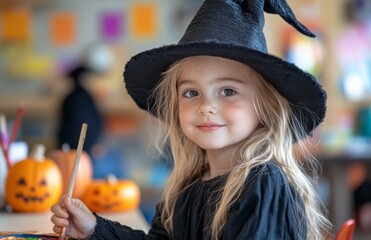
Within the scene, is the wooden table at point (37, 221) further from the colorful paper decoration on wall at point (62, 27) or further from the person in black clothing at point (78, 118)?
the colorful paper decoration on wall at point (62, 27)

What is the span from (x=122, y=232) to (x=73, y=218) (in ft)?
0.43

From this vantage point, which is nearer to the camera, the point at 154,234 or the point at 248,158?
the point at 248,158

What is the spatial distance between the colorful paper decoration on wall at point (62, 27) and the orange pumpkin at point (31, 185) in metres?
3.33

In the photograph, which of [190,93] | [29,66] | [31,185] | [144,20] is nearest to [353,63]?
[144,20]

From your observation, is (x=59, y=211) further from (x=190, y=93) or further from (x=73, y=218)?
(x=190, y=93)

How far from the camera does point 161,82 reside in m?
1.39

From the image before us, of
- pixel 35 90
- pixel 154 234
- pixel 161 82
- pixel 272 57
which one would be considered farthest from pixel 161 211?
pixel 35 90

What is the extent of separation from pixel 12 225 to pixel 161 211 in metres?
0.37

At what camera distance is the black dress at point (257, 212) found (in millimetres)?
1104

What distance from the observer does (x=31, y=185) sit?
5.85 feet

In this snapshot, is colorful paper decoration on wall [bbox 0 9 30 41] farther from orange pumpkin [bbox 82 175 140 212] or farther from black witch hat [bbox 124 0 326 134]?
black witch hat [bbox 124 0 326 134]

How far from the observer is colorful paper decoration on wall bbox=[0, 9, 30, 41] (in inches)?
197

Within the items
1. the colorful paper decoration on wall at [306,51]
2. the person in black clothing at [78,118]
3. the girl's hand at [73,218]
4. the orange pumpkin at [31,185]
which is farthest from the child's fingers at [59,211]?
the colorful paper decoration on wall at [306,51]

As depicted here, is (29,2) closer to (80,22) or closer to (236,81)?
(80,22)
